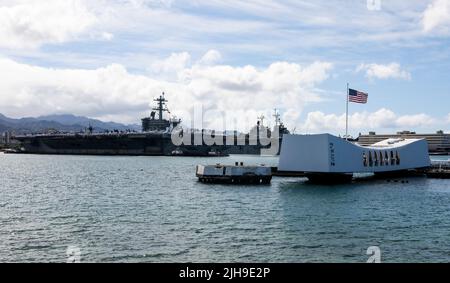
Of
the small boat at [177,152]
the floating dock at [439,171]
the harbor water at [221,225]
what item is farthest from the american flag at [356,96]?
the small boat at [177,152]

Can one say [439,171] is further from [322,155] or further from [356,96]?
[322,155]

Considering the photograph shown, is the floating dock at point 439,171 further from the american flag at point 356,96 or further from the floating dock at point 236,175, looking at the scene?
the floating dock at point 236,175

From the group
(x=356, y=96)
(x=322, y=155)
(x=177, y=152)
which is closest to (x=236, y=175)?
(x=322, y=155)

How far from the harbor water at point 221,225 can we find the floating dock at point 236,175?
1113 cm

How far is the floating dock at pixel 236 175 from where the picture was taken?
232ft

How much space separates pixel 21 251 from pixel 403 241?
22527mm

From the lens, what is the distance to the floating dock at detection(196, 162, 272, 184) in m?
70.6

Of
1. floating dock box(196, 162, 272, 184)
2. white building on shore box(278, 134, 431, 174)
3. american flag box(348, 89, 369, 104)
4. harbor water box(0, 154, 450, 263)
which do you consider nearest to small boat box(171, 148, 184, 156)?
floating dock box(196, 162, 272, 184)

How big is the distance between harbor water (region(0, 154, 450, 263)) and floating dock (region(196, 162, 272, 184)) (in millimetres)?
11128

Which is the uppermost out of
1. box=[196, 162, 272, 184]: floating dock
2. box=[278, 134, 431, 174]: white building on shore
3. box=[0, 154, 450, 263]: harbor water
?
Result: box=[278, 134, 431, 174]: white building on shore

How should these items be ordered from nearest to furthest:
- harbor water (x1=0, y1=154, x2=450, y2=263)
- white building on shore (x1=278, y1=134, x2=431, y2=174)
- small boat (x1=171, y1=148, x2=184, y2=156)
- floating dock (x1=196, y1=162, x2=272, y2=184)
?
1. harbor water (x1=0, y1=154, x2=450, y2=263)
2. white building on shore (x1=278, y1=134, x2=431, y2=174)
3. floating dock (x1=196, y1=162, x2=272, y2=184)
4. small boat (x1=171, y1=148, x2=184, y2=156)

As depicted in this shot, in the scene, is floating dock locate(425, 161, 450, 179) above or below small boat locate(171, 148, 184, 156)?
below

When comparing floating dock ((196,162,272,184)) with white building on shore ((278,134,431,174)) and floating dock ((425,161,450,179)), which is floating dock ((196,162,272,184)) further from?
floating dock ((425,161,450,179))

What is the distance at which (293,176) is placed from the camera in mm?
83875
